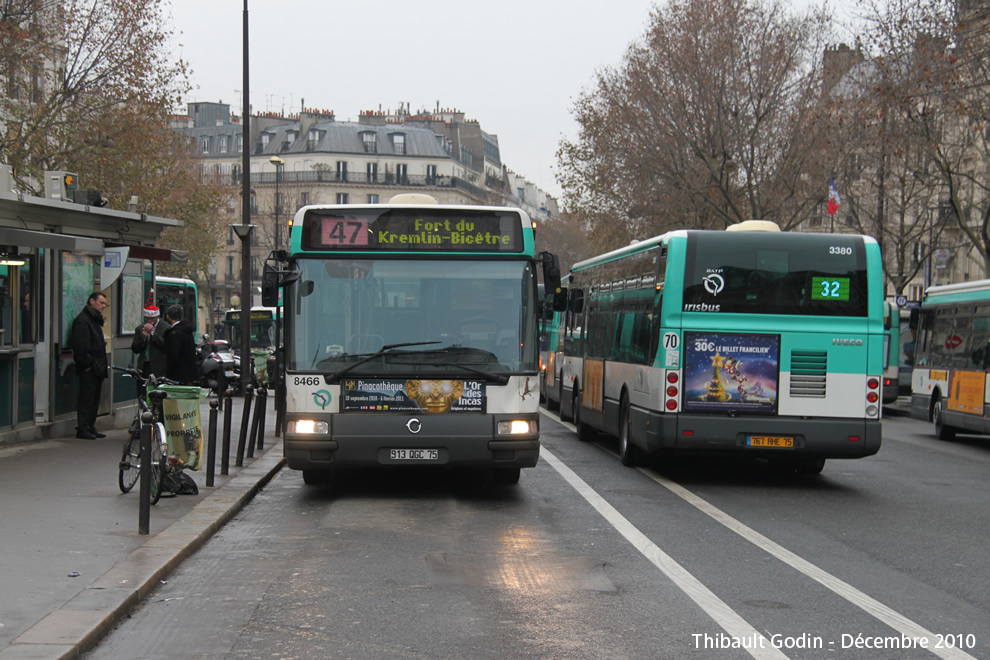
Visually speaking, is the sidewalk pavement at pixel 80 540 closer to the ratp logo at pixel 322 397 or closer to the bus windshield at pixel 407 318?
the ratp logo at pixel 322 397

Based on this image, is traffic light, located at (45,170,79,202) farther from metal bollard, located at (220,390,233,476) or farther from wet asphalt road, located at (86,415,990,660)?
wet asphalt road, located at (86,415,990,660)

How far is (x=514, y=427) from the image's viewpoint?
11016 mm

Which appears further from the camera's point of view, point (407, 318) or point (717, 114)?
point (717, 114)

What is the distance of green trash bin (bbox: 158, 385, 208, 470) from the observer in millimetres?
10500

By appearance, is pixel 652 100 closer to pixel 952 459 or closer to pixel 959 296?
Result: pixel 959 296

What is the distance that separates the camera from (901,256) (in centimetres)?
4400

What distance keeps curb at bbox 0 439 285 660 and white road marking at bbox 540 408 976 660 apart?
324 cm

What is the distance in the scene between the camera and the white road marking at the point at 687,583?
6023 mm

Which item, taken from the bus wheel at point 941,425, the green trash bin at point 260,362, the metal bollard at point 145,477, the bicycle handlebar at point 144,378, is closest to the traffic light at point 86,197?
the bicycle handlebar at point 144,378

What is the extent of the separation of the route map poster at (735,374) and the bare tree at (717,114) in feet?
79.8

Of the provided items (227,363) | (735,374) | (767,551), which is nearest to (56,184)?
(735,374)

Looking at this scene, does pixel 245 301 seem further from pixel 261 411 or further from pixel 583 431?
pixel 261 411

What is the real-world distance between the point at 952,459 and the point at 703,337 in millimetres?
7067

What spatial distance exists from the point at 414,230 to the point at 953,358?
13.6 m
